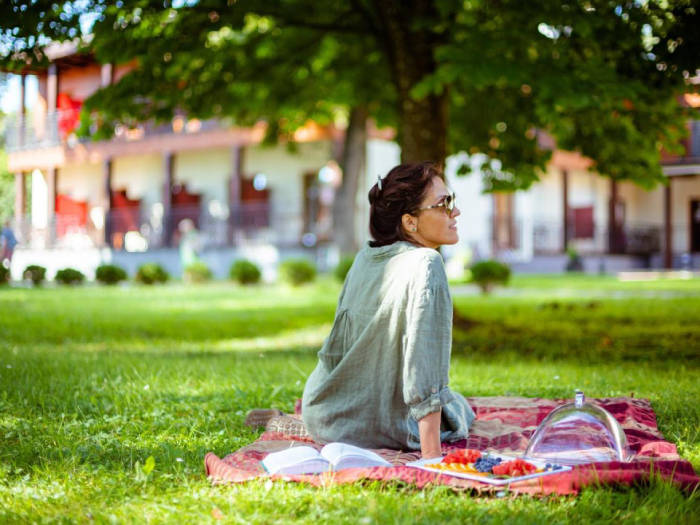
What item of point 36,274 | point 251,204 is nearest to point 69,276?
point 36,274

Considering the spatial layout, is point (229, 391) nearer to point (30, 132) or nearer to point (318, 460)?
point (318, 460)

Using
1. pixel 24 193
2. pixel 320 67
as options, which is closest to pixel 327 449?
pixel 320 67

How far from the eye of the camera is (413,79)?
31.0 ft

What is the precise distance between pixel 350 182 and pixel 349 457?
679 inches

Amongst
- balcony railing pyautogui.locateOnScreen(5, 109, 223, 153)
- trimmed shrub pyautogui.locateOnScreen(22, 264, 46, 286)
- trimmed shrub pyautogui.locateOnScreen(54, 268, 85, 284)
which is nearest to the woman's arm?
balcony railing pyautogui.locateOnScreen(5, 109, 223, 153)

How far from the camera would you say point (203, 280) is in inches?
864

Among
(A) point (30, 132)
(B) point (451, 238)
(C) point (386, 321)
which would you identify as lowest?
(C) point (386, 321)

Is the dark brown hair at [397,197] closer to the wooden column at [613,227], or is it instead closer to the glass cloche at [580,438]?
the glass cloche at [580,438]

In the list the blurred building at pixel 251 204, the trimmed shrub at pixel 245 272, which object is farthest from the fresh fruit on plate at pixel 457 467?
the blurred building at pixel 251 204

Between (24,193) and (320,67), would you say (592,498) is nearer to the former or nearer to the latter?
(320,67)

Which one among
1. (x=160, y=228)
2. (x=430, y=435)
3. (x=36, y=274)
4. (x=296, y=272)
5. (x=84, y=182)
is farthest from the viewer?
(x=84, y=182)

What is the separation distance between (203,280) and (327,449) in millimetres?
19086

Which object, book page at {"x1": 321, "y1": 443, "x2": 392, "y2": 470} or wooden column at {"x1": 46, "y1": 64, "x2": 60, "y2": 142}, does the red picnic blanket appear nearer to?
book page at {"x1": 321, "y1": 443, "x2": 392, "y2": 470}

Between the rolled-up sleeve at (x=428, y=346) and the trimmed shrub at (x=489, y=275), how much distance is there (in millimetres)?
13288
